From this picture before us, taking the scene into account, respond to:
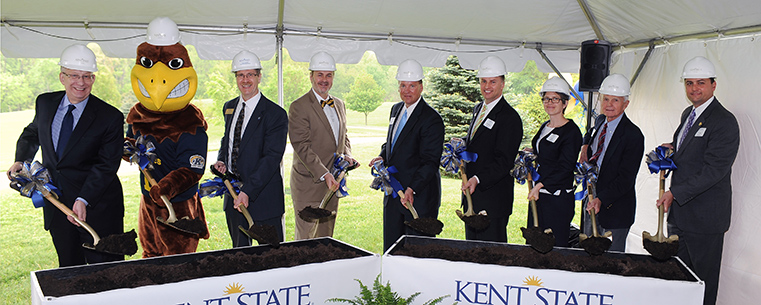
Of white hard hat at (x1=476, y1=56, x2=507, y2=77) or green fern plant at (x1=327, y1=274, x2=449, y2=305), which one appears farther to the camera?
white hard hat at (x1=476, y1=56, x2=507, y2=77)

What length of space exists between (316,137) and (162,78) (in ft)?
4.15

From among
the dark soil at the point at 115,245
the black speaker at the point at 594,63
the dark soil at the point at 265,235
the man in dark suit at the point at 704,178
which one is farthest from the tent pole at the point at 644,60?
the dark soil at the point at 115,245

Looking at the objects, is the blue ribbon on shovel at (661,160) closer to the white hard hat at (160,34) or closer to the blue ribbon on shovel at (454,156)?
the blue ribbon on shovel at (454,156)

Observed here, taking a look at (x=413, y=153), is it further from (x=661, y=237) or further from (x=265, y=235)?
(x=661, y=237)

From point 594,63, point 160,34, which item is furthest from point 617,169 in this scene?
point 160,34

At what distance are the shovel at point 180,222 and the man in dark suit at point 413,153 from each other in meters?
1.14

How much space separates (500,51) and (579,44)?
830mm

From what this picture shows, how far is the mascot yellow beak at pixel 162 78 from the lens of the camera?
9.66 feet

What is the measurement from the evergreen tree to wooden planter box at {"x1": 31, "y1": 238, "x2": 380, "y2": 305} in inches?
358

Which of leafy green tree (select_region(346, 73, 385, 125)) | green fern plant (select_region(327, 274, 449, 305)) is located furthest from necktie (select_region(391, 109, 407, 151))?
leafy green tree (select_region(346, 73, 385, 125))

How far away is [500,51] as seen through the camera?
5352 millimetres

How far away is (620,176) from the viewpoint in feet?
11.4

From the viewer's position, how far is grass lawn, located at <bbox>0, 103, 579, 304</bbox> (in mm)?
6230

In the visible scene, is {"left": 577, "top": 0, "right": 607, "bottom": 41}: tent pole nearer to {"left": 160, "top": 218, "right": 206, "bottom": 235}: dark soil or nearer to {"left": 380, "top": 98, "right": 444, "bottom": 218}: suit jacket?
{"left": 380, "top": 98, "right": 444, "bottom": 218}: suit jacket
